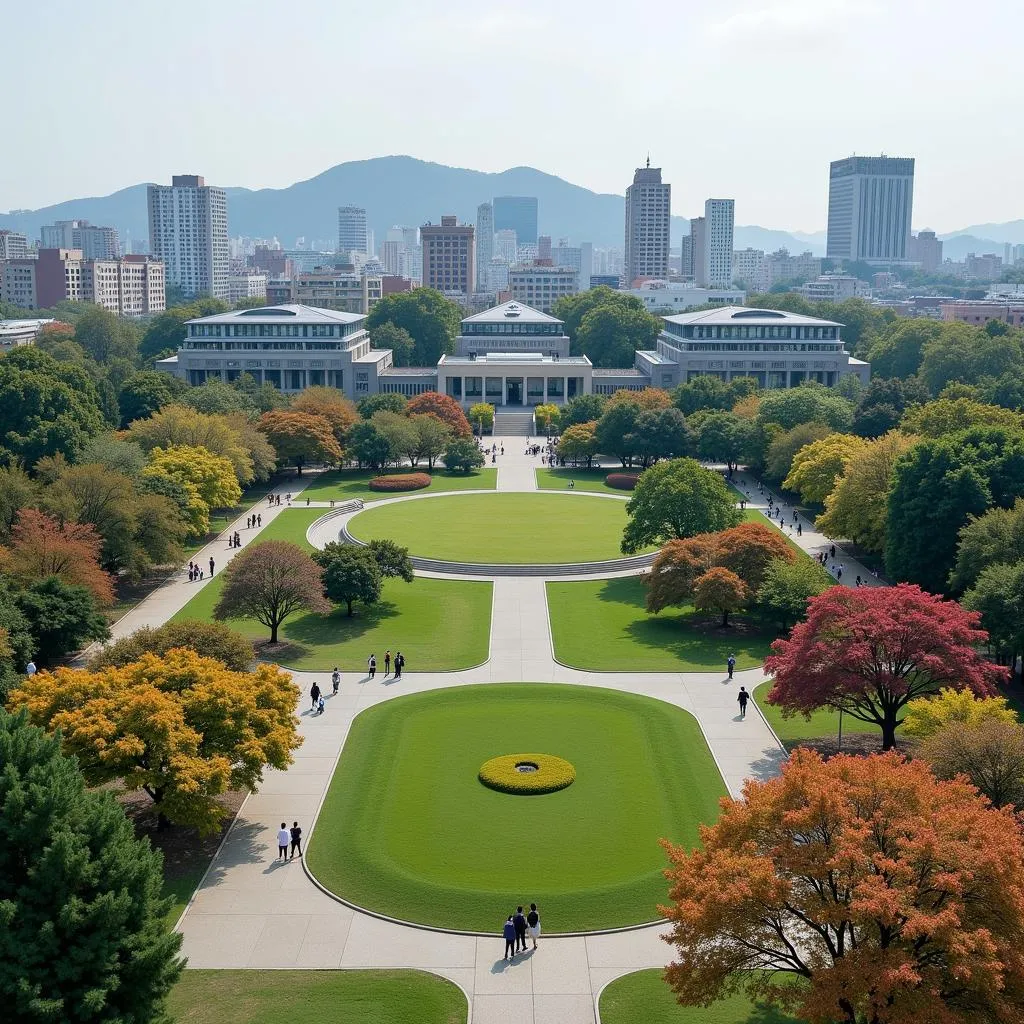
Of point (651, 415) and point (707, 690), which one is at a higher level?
point (651, 415)

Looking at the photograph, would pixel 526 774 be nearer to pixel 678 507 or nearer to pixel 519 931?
pixel 519 931

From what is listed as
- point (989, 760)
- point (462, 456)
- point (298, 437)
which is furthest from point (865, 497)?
point (298, 437)

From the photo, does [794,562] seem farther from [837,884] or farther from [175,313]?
[175,313]

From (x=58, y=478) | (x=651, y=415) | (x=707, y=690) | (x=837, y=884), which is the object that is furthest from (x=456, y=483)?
(x=837, y=884)

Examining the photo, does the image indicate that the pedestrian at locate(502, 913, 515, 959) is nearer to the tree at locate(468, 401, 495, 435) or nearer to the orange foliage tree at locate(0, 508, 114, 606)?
the orange foliage tree at locate(0, 508, 114, 606)

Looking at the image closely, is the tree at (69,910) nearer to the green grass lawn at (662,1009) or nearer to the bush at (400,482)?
the green grass lawn at (662,1009)
